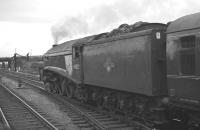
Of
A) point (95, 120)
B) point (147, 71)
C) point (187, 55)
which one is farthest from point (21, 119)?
point (187, 55)

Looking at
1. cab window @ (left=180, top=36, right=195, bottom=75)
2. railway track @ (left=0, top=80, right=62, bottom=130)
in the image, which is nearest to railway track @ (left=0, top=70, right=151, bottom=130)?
railway track @ (left=0, top=80, right=62, bottom=130)

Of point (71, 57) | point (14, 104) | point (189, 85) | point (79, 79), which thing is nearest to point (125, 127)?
point (189, 85)

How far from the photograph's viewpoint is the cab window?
7.23 m

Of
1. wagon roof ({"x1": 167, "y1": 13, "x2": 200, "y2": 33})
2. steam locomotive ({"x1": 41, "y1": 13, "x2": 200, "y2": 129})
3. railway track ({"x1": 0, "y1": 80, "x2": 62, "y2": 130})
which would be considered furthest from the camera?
railway track ({"x1": 0, "y1": 80, "x2": 62, "y2": 130})

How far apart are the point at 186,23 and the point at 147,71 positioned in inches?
70.1

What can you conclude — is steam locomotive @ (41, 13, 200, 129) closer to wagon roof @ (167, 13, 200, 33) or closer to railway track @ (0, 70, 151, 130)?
wagon roof @ (167, 13, 200, 33)

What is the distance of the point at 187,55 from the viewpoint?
7.38m

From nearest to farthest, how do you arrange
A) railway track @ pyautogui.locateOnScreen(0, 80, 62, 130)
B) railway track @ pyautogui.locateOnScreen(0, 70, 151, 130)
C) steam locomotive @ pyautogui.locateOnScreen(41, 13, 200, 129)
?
steam locomotive @ pyautogui.locateOnScreen(41, 13, 200, 129) < railway track @ pyautogui.locateOnScreen(0, 70, 151, 130) < railway track @ pyautogui.locateOnScreen(0, 80, 62, 130)

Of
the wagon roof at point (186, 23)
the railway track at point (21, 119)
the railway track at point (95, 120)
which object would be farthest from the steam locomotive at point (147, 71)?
the railway track at point (21, 119)

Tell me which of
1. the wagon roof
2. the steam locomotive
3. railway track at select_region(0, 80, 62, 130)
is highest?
the wagon roof

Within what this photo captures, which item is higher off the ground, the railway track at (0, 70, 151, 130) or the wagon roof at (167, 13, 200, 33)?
the wagon roof at (167, 13, 200, 33)

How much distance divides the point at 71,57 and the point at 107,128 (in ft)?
20.5

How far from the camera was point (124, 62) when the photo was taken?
10.1 meters

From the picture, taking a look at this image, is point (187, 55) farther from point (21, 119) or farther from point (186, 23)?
point (21, 119)
